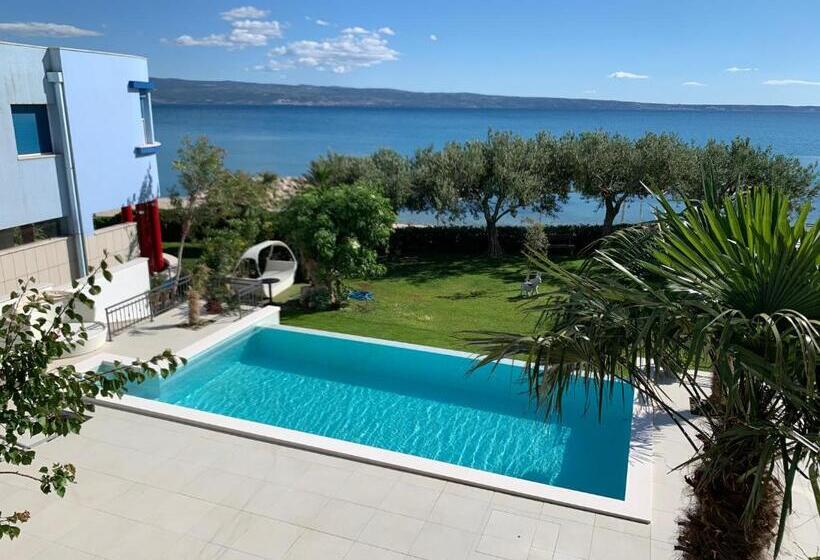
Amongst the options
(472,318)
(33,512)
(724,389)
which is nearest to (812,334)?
(724,389)

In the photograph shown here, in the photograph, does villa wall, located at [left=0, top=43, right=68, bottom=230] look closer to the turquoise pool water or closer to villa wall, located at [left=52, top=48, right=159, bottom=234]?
villa wall, located at [left=52, top=48, right=159, bottom=234]

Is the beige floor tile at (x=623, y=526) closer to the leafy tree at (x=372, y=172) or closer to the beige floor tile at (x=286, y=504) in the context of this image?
the beige floor tile at (x=286, y=504)

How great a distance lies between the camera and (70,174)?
16.7 metres

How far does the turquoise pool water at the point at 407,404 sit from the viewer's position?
10828 millimetres

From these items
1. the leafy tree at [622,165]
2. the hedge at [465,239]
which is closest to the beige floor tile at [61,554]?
the hedge at [465,239]

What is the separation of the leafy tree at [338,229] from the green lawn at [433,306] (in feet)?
4.17

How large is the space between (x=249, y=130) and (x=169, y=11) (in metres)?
80.7

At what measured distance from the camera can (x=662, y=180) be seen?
2466cm

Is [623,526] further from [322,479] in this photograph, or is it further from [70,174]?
[70,174]

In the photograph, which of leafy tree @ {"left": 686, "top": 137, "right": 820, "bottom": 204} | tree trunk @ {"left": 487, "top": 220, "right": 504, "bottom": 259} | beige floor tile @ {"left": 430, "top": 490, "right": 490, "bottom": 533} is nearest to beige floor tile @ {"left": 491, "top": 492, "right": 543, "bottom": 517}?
beige floor tile @ {"left": 430, "top": 490, "right": 490, "bottom": 533}

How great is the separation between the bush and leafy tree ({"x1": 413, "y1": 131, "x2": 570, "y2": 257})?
2.53 ft

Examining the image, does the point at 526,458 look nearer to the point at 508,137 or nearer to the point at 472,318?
the point at 472,318

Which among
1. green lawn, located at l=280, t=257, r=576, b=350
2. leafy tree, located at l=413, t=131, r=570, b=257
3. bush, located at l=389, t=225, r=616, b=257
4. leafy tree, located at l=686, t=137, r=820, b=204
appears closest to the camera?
green lawn, located at l=280, t=257, r=576, b=350

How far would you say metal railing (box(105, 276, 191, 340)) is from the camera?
15.1 m
